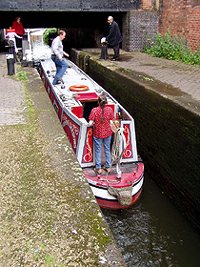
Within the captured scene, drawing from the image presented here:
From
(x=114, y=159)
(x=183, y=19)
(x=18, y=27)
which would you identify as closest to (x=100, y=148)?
(x=114, y=159)

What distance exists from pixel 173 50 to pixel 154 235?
8.15 metres

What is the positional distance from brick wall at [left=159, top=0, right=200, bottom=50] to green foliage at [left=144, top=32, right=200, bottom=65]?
0.24 metres

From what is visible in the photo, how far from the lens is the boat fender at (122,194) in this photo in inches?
227

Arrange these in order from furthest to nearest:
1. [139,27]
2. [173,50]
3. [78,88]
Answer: [139,27]
[173,50]
[78,88]

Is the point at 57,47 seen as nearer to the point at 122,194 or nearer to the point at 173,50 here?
the point at 122,194

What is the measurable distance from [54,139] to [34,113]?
146cm

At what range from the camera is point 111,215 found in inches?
243

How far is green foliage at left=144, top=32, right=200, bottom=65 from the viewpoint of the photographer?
11.1 metres

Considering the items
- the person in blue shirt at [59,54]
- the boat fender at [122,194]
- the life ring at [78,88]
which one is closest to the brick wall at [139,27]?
the person in blue shirt at [59,54]

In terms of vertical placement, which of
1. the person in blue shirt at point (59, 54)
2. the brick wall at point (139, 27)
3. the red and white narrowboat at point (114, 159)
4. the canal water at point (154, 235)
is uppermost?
the brick wall at point (139, 27)

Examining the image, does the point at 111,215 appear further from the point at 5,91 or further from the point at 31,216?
the point at 5,91

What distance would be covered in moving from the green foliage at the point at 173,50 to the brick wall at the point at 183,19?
0.24 meters

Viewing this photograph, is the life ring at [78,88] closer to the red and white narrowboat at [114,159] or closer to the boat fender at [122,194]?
the red and white narrowboat at [114,159]

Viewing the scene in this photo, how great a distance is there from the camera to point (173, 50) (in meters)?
12.2
